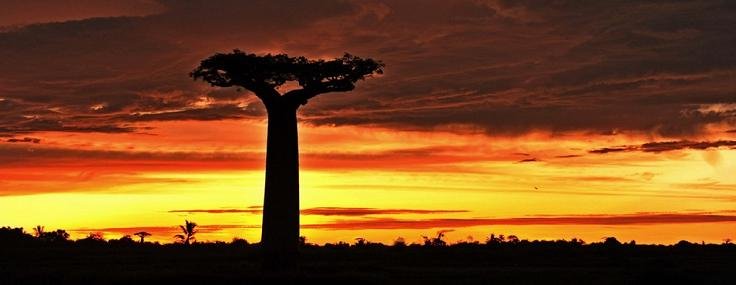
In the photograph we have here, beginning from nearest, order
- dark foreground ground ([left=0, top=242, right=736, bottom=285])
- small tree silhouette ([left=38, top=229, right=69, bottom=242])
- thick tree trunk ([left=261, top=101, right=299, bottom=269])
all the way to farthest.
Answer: dark foreground ground ([left=0, top=242, right=736, bottom=285]) → thick tree trunk ([left=261, top=101, right=299, bottom=269]) → small tree silhouette ([left=38, top=229, right=69, bottom=242])

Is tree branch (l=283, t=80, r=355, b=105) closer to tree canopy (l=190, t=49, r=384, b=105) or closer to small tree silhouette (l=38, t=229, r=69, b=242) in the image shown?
tree canopy (l=190, t=49, r=384, b=105)

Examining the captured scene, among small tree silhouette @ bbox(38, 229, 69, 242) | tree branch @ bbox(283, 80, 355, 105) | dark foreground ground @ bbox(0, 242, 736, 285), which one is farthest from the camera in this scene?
small tree silhouette @ bbox(38, 229, 69, 242)

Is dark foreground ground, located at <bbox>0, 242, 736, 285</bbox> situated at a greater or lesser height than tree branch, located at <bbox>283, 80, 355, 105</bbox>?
lesser

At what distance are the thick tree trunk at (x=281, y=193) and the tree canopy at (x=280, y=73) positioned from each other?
2.09ft

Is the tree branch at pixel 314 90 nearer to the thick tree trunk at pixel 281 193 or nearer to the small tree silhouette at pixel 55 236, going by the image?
the thick tree trunk at pixel 281 193

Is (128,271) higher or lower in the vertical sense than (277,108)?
lower

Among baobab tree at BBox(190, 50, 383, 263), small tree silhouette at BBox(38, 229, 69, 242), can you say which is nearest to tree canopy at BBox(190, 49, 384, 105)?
baobab tree at BBox(190, 50, 383, 263)

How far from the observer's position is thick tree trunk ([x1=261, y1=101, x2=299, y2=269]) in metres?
31.2

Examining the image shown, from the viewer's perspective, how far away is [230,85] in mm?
31953

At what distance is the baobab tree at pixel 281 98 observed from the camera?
31.3 metres

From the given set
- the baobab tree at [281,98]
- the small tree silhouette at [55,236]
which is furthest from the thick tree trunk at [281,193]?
the small tree silhouette at [55,236]

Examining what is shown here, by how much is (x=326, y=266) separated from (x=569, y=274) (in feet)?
23.2

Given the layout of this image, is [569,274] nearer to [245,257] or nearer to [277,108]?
[277,108]

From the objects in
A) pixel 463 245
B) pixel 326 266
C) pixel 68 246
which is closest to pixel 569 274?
pixel 326 266
